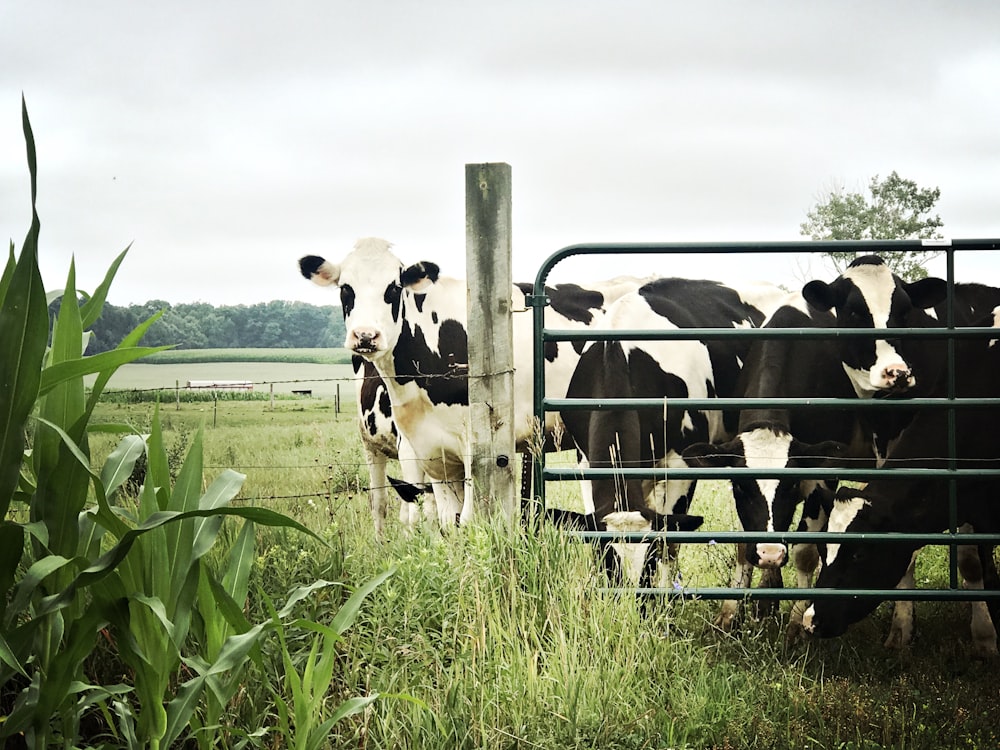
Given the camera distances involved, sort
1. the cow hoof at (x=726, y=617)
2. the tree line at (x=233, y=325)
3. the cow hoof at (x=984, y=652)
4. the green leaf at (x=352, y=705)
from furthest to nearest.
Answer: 1. the tree line at (x=233, y=325)
2. the cow hoof at (x=726, y=617)
3. the cow hoof at (x=984, y=652)
4. the green leaf at (x=352, y=705)

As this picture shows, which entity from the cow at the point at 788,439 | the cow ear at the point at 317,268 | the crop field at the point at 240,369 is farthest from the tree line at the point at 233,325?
the cow at the point at 788,439

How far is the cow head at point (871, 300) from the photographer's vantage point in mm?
5293

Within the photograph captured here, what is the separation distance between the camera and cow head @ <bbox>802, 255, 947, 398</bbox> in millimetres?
5293

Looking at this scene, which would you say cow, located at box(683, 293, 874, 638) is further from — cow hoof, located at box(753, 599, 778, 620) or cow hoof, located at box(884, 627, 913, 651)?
cow hoof, located at box(884, 627, 913, 651)

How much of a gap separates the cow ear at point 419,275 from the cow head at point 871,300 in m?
2.59

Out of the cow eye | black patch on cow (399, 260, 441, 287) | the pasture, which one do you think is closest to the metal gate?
the pasture

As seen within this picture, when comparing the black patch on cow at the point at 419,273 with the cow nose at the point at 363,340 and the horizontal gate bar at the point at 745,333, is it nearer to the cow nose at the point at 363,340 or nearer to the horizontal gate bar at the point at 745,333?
the cow nose at the point at 363,340

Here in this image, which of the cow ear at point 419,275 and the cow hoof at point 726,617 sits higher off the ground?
the cow ear at point 419,275

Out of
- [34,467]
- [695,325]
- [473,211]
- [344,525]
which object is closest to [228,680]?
[34,467]

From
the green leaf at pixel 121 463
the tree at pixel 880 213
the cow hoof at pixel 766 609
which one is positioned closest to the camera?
the green leaf at pixel 121 463

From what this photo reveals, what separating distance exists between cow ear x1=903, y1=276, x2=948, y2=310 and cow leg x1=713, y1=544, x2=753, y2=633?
167 cm

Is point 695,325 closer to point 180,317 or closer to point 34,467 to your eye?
point 34,467

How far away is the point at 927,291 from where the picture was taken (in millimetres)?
5297

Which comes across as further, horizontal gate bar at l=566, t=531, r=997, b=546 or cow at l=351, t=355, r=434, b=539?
cow at l=351, t=355, r=434, b=539
